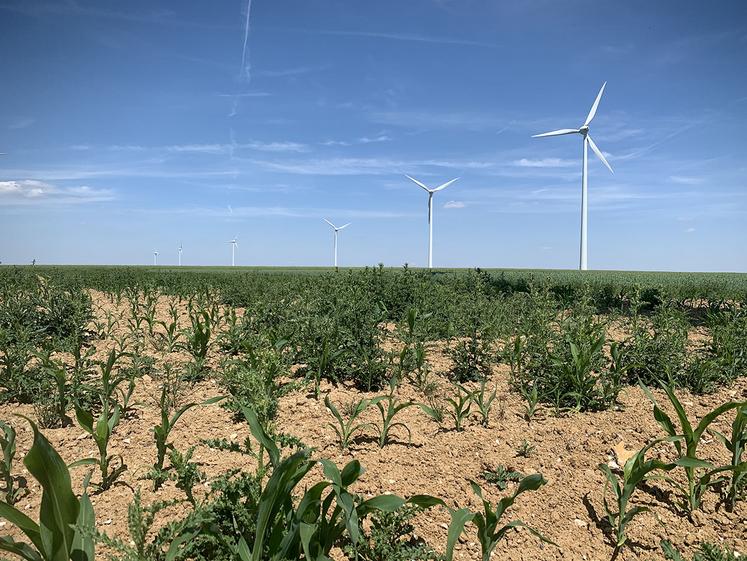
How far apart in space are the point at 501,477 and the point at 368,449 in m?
1.13

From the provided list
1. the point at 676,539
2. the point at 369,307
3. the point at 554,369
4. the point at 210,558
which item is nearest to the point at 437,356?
the point at 369,307

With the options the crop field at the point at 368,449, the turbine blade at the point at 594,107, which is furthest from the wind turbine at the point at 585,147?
the crop field at the point at 368,449

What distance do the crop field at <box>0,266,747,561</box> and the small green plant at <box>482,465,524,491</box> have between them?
2 centimetres

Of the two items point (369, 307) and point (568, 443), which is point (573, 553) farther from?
point (369, 307)

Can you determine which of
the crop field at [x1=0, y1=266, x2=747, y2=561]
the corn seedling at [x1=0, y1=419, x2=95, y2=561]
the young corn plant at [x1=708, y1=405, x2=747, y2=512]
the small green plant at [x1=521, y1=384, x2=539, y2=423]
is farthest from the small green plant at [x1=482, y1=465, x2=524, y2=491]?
the corn seedling at [x1=0, y1=419, x2=95, y2=561]

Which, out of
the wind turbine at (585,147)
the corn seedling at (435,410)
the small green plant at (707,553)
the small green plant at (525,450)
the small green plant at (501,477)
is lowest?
the small green plant at (707,553)

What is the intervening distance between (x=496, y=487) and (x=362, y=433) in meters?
1.33

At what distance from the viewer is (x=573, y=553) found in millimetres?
3107

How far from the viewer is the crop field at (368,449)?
264cm

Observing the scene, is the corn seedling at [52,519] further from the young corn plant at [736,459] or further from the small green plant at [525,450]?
the young corn plant at [736,459]

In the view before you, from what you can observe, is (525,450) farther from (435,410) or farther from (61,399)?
(61,399)

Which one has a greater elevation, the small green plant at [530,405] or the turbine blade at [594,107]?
the turbine blade at [594,107]

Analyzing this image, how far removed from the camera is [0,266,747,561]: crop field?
2.64 meters

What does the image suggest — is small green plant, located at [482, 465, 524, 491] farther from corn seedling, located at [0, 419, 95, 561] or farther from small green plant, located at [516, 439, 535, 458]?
corn seedling, located at [0, 419, 95, 561]
